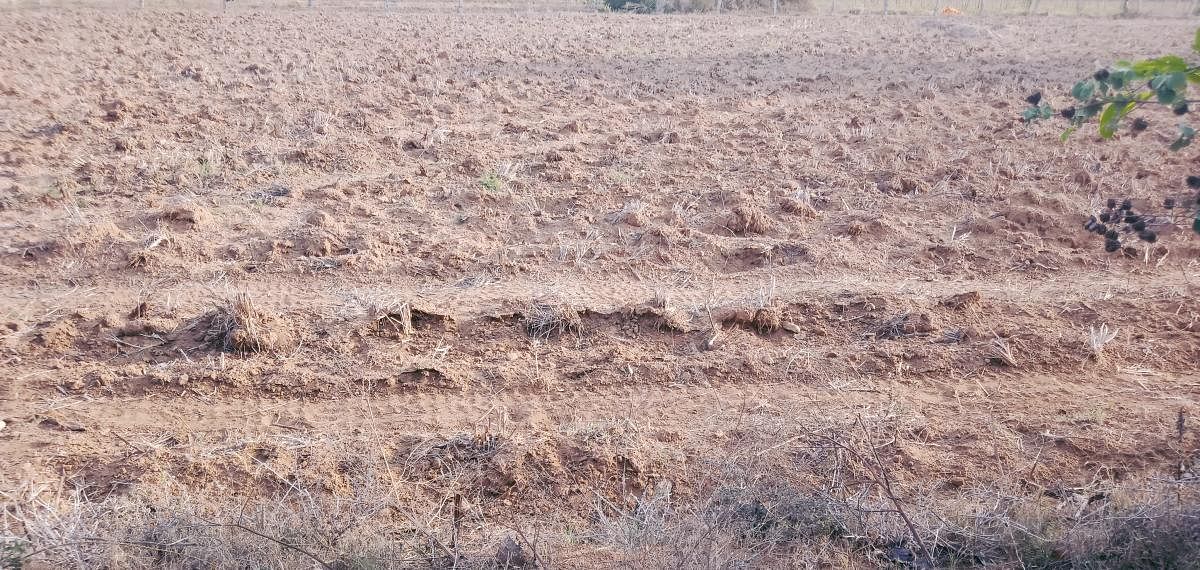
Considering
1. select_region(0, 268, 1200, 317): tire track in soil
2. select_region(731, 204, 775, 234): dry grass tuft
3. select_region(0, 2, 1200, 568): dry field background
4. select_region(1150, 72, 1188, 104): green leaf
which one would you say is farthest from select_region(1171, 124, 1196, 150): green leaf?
select_region(731, 204, 775, 234): dry grass tuft

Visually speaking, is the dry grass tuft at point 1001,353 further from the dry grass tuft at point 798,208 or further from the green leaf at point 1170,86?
the green leaf at point 1170,86

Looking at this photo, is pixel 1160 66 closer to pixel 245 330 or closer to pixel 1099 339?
pixel 1099 339

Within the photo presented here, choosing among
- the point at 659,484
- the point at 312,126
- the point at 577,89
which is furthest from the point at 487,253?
the point at 577,89

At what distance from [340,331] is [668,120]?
209 inches

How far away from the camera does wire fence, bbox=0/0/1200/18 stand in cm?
2073

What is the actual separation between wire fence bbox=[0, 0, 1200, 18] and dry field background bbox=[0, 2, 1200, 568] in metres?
13.1

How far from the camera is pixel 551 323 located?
4.64 m

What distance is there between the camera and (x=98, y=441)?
3.66m

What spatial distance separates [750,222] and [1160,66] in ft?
12.3

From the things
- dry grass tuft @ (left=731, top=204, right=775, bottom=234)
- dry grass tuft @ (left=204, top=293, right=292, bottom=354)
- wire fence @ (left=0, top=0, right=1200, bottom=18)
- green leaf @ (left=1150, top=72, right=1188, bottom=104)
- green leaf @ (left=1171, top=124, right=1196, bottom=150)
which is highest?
wire fence @ (left=0, top=0, right=1200, bottom=18)

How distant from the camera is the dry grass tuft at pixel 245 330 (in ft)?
14.2

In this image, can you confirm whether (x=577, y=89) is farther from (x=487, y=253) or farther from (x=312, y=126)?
(x=487, y=253)

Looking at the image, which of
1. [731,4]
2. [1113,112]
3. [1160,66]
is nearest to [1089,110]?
[1113,112]

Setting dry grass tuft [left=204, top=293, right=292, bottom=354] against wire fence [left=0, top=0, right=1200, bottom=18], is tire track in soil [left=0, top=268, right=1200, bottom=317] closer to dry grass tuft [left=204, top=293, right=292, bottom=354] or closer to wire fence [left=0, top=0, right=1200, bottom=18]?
dry grass tuft [left=204, top=293, right=292, bottom=354]
